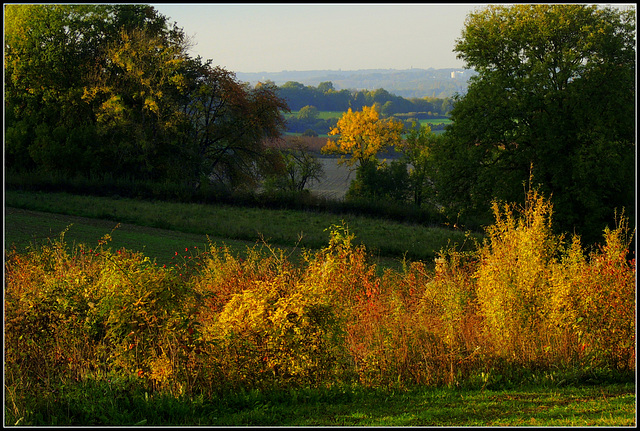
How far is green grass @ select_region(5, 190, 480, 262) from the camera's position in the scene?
68.6 feet

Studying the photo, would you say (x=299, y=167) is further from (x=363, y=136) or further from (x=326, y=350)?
(x=326, y=350)

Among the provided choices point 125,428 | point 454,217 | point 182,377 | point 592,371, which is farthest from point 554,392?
point 454,217

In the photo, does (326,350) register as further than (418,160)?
No

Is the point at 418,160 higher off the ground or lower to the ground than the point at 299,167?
higher

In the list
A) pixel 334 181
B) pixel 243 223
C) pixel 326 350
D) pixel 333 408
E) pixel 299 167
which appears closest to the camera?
pixel 333 408

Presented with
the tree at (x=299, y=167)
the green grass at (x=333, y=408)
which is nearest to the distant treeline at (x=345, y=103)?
the tree at (x=299, y=167)

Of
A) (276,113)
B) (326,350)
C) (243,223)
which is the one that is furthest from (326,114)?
A: (326,350)

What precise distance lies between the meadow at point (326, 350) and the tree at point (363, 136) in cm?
5057

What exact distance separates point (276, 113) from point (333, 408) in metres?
29.6

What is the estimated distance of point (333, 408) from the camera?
6.08 metres

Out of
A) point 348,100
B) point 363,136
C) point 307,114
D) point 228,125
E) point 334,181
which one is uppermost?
point 348,100

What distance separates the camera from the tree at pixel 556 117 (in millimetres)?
21641

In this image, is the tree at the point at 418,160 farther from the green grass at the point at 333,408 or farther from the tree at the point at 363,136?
the green grass at the point at 333,408

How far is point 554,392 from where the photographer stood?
651 cm
